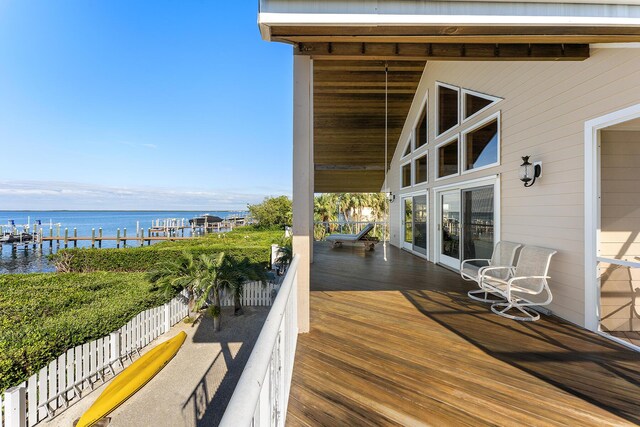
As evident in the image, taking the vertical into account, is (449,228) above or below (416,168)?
below

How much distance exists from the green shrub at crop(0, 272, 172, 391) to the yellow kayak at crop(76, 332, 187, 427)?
84cm

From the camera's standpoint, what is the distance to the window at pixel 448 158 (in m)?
6.14

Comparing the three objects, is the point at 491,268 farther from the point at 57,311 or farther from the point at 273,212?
the point at 273,212

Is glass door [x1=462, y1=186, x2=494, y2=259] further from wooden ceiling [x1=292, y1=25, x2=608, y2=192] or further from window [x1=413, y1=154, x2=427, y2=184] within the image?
wooden ceiling [x1=292, y1=25, x2=608, y2=192]

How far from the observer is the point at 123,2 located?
31.0 ft

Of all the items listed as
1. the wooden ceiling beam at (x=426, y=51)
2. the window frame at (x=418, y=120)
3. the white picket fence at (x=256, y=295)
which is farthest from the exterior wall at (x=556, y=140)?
the white picket fence at (x=256, y=295)

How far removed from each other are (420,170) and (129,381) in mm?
8029

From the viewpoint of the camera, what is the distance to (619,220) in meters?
2.95

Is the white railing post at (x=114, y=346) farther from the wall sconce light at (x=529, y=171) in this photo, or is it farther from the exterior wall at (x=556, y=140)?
the wall sconce light at (x=529, y=171)

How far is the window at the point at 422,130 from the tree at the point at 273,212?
14.1 m

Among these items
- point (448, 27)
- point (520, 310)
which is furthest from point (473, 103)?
point (448, 27)

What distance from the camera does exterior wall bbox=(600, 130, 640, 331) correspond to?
2898 millimetres

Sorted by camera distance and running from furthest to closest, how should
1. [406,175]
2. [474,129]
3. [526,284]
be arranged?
[406,175] → [474,129] → [526,284]

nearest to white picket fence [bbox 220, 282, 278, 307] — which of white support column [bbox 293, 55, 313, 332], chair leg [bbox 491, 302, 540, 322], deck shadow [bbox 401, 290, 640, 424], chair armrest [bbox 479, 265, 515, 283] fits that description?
deck shadow [bbox 401, 290, 640, 424]
